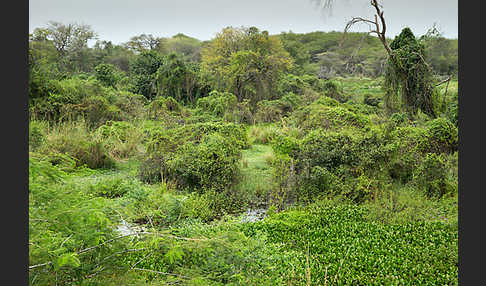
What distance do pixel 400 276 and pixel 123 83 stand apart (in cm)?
1992

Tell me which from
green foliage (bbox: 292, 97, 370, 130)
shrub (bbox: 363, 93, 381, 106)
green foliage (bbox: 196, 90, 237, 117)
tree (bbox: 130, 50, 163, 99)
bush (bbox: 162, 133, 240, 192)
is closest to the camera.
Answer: bush (bbox: 162, 133, 240, 192)

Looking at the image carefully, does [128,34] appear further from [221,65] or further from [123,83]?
[221,65]

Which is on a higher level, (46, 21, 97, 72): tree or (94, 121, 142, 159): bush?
(46, 21, 97, 72): tree

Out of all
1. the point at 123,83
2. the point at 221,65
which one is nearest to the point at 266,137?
the point at 221,65

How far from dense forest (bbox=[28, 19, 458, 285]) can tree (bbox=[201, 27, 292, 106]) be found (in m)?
4.71

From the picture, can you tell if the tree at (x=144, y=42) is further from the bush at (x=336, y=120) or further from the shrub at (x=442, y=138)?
the shrub at (x=442, y=138)

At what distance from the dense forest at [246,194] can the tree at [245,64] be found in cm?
471

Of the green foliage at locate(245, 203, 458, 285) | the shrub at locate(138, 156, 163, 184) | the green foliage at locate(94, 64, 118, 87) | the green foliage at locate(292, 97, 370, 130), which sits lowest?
the green foliage at locate(245, 203, 458, 285)

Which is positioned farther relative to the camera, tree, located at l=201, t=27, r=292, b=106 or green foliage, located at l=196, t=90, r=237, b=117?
tree, located at l=201, t=27, r=292, b=106

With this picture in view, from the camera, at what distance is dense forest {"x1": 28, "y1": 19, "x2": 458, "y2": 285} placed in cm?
196

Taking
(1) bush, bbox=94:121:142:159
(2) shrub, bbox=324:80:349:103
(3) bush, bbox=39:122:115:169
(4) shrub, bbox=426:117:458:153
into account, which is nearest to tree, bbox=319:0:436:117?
(4) shrub, bbox=426:117:458:153

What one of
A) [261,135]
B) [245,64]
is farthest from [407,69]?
[245,64]

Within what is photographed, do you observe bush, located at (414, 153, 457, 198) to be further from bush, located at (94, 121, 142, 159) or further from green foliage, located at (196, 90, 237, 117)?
green foliage, located at (196, 90, 237, 117)

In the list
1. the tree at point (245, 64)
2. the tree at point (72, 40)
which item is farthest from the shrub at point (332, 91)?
the tree at point (72, 40)
